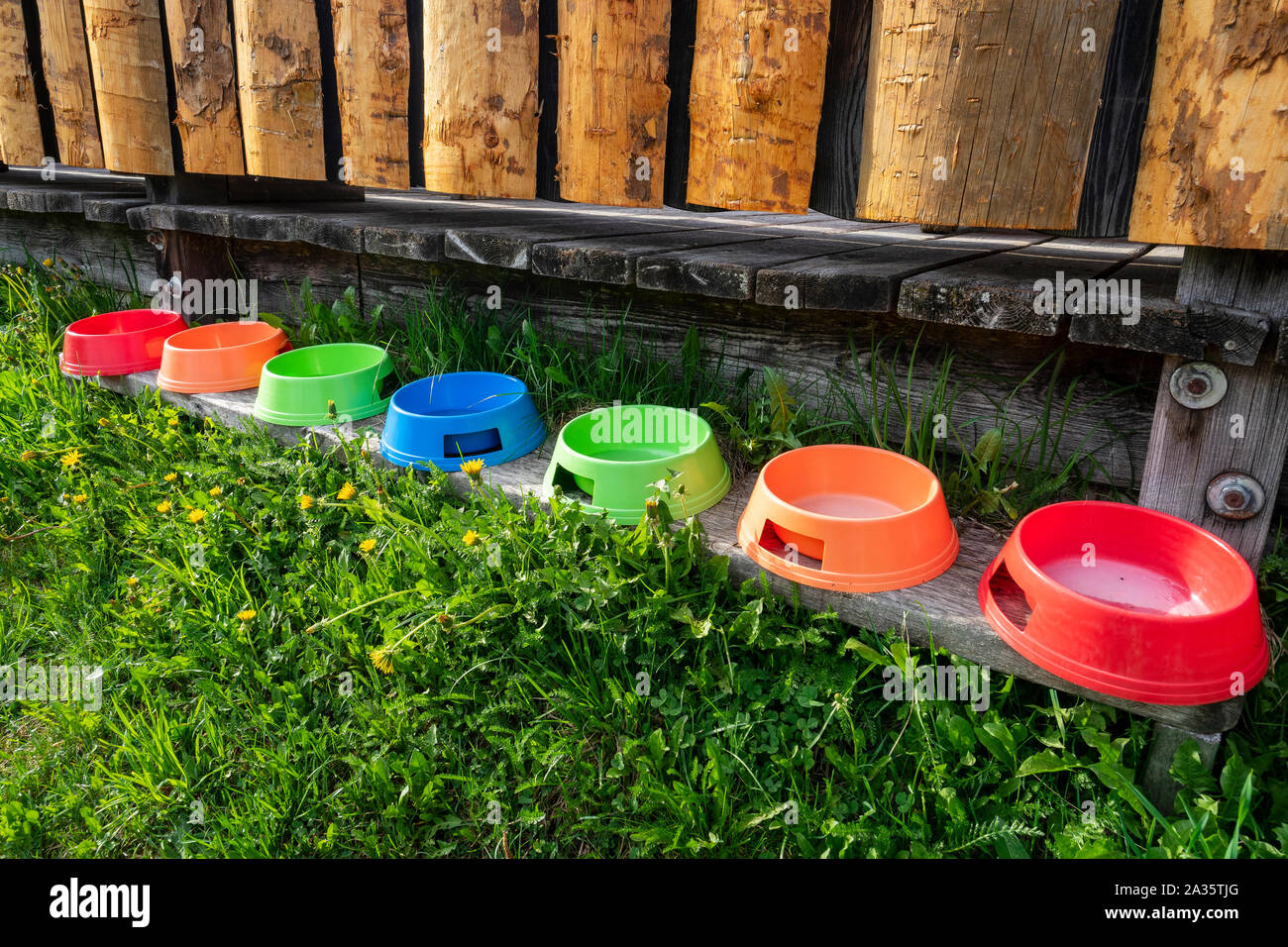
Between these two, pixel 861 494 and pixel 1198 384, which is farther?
pixel 861 494

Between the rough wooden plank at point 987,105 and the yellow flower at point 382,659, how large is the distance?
60.4 inches

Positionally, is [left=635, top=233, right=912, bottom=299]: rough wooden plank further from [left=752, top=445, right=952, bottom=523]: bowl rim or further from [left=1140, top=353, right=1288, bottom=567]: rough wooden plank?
[left=1140, top=353, right=1288, bottom=567]: rough wooden plank

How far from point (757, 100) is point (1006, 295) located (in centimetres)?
77

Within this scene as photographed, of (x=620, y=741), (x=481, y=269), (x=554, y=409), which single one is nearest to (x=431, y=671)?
(x=620, y=741)

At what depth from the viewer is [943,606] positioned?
Result: 1.74 meters

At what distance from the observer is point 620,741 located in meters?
1.75

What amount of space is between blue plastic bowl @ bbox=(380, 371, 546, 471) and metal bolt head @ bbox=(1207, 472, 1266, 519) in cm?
175

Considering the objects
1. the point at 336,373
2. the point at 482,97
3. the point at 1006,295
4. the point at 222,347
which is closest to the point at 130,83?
the point at 222,347

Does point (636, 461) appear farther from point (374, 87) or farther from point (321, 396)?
point (374, 87)

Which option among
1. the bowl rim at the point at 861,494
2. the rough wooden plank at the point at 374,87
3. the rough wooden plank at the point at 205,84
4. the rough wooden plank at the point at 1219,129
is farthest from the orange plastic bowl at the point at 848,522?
the rough wooden plank at the point at 205,84

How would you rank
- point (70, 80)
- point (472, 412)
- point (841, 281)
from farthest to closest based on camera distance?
point (70, 80) → point (472, 412) → point (841, 281)

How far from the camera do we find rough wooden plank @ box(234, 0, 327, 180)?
2.80 metres
